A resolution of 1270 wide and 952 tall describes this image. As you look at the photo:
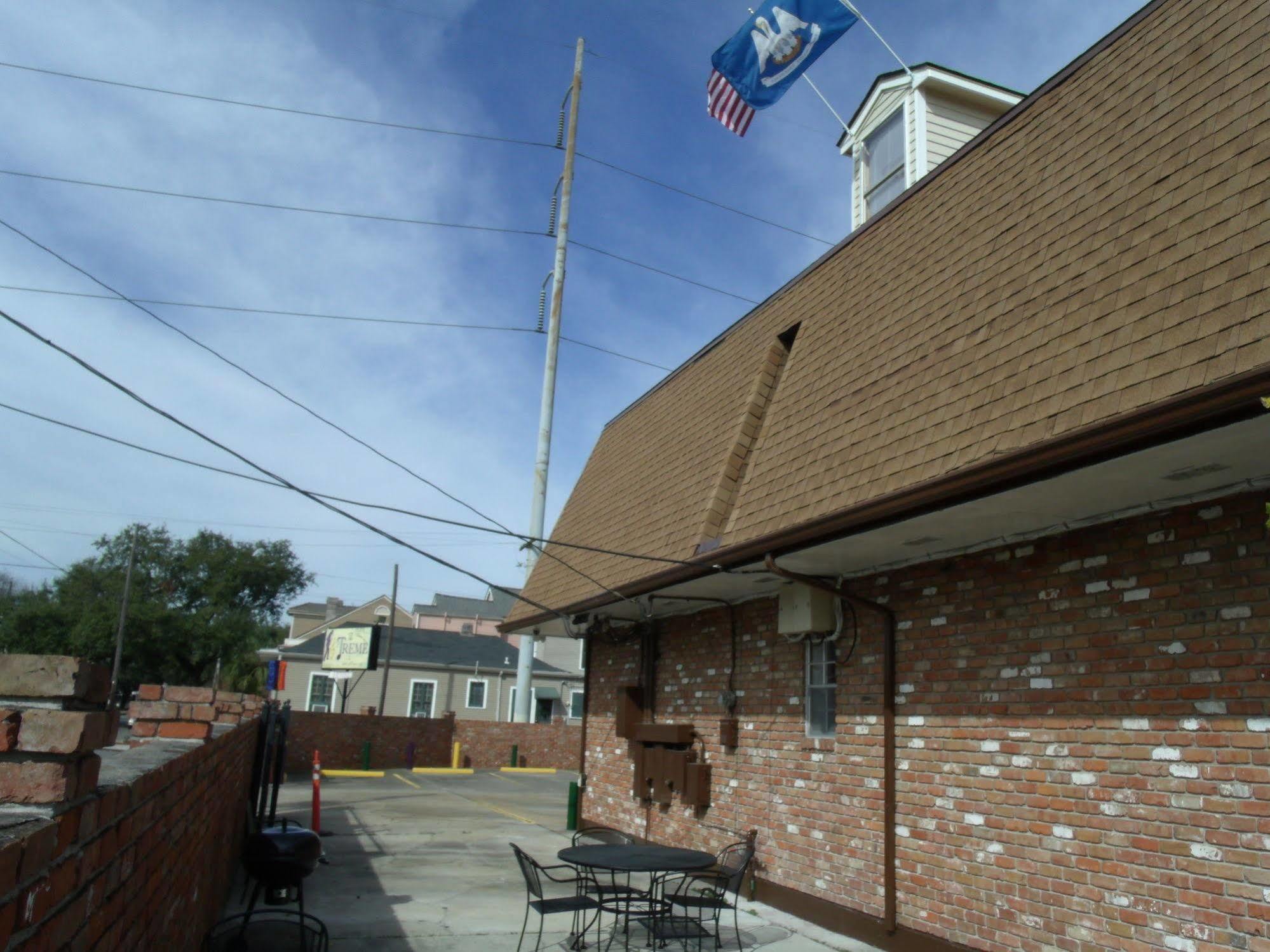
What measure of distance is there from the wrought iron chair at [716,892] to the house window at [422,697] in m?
33.7

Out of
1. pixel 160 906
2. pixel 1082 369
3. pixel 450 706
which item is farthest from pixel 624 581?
pixel 450 706

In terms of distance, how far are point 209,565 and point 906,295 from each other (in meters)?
66.5

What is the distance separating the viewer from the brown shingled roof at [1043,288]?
204 inches

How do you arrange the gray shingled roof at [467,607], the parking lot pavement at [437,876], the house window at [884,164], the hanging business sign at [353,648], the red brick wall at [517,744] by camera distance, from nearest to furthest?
the parking lot pavement at [437,876], the house window at [884,164], the hanging business sign at [353,648], the red brick wall at [517,744], the gray shingled roof at [467,607]

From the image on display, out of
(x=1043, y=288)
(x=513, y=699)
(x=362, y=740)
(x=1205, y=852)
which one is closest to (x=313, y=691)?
(x=513, y=699)

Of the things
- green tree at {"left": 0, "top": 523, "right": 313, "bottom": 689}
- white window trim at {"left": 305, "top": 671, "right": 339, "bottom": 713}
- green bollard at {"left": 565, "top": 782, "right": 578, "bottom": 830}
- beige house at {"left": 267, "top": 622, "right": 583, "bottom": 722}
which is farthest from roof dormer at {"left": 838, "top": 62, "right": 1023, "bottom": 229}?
green tree at {"left": 0, "top": 523, "right": 313, "bottom": 689}

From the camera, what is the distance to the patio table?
275 inches

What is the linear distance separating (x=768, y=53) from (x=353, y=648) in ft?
79.9

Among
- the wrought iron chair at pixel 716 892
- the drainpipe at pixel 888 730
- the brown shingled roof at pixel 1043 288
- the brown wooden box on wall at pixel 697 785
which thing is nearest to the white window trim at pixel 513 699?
the brown wooden box on wall at pixel 697 785

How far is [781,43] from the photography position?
13.2 m

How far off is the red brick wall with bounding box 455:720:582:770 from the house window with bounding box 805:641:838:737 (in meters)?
23.1

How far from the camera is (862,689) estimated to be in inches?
320

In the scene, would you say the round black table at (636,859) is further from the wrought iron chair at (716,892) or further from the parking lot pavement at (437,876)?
the parking lot pavement at (437,876)

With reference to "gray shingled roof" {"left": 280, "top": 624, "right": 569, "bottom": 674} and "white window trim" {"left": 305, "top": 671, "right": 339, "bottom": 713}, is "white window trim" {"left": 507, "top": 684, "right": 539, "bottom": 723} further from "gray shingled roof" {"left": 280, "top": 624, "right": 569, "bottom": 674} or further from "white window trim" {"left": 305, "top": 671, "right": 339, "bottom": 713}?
"white window trim" {"left": 305, "top": 671, "right": 339, "bottom": 713}
